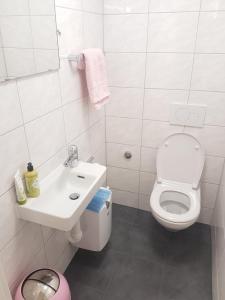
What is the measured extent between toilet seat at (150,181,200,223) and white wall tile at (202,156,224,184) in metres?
0.17

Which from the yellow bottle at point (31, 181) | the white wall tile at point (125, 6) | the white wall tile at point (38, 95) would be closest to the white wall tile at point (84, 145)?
the white wall tile at point (38, 95)

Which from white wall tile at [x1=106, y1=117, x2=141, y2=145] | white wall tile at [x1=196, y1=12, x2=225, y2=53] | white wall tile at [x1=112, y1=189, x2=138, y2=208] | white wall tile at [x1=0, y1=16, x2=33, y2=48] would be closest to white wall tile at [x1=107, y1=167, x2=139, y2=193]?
white wall tile at [x1=112, y1=189, x2=138, y2=208]

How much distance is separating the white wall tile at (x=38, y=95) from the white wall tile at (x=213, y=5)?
3.52 feet

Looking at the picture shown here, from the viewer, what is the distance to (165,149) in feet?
6.40

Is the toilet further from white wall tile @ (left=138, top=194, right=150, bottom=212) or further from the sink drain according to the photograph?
the sink drain

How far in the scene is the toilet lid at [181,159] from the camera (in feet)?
6.15

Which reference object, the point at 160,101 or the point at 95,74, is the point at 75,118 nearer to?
the point at 95,74

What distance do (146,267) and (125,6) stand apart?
1932 millimetres

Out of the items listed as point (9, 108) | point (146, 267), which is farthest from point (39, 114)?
point (146, 267)

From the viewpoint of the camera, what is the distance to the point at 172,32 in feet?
5.41

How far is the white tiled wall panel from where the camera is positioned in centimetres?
104

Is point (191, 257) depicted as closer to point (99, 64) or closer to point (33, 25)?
Result: point (99, 64)

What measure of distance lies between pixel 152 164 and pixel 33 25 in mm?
1440

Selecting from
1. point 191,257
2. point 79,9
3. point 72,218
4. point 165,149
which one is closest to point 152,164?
point 165,149
